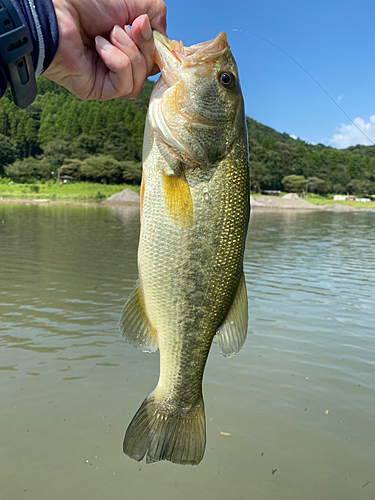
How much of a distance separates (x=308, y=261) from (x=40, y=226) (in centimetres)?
1623

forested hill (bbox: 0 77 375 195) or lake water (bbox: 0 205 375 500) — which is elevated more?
forested hill (bbox: 0 77 375 195)

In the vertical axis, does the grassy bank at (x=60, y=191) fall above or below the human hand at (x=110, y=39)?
below

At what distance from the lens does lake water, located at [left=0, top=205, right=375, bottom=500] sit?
172 inches

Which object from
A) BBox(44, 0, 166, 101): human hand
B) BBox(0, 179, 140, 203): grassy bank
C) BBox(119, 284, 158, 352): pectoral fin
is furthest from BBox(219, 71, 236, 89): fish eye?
BBox(0, 179, 140, 203): grassy bank

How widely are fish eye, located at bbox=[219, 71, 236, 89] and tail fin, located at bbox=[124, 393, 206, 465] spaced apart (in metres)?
1.88

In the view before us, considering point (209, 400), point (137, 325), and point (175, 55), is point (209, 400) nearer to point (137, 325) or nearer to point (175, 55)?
point (137, 325)

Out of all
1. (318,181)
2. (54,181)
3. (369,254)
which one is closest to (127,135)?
(54,181)

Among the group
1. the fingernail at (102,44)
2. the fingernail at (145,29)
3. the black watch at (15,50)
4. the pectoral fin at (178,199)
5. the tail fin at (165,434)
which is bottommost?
the tail fin at (165,434)

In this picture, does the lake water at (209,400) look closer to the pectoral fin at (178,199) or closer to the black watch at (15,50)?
the pectoral fin at (178,199)

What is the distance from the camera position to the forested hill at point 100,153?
259 ft

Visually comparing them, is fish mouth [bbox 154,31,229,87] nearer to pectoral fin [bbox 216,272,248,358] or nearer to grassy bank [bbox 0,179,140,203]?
pectoral fin [bbox 216,272,248,358]

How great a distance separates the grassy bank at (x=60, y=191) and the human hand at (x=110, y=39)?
56740 mm

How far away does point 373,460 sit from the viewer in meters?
4.91

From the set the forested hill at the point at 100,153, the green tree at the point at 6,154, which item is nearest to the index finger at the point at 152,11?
the forested hill at the point at 100,153
